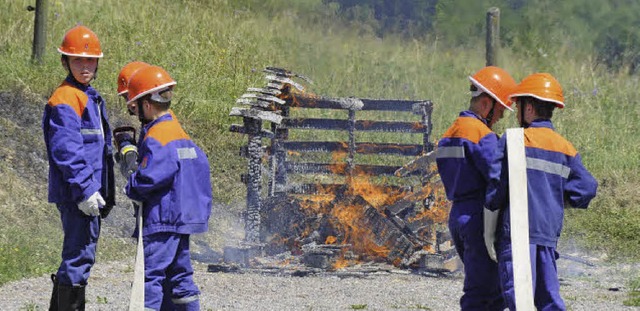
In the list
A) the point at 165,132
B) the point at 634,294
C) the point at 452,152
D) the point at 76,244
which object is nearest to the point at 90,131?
the point at 76,244

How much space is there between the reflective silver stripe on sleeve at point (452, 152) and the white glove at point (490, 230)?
1.47 ft

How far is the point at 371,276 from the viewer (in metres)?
10.3

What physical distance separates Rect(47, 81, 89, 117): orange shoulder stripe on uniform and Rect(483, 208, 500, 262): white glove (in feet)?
8.95

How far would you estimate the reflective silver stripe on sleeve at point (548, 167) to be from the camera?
233 inches

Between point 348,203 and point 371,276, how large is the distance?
3.06ft

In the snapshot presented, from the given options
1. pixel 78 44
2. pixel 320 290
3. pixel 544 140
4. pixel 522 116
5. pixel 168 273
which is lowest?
pixel 320 290

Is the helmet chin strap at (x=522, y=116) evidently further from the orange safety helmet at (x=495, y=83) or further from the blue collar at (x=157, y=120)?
the blue collar at (x=157, y=120)

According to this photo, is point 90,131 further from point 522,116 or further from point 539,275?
point 539,275

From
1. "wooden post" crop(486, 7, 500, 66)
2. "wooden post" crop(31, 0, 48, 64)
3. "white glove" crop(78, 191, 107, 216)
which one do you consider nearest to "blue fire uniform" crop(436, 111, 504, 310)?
"white glove" crop(78, 191, 107, 216)

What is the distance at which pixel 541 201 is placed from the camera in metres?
5.94

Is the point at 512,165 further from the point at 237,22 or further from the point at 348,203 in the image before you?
the point at 237,22

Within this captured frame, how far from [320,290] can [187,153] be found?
3512mm

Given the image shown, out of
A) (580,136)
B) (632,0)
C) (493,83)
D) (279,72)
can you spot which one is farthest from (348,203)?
(632,0)

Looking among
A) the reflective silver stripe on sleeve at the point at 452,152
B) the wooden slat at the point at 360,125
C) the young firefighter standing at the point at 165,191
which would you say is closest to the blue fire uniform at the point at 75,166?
the young firefighter standing at the point at 165,191
